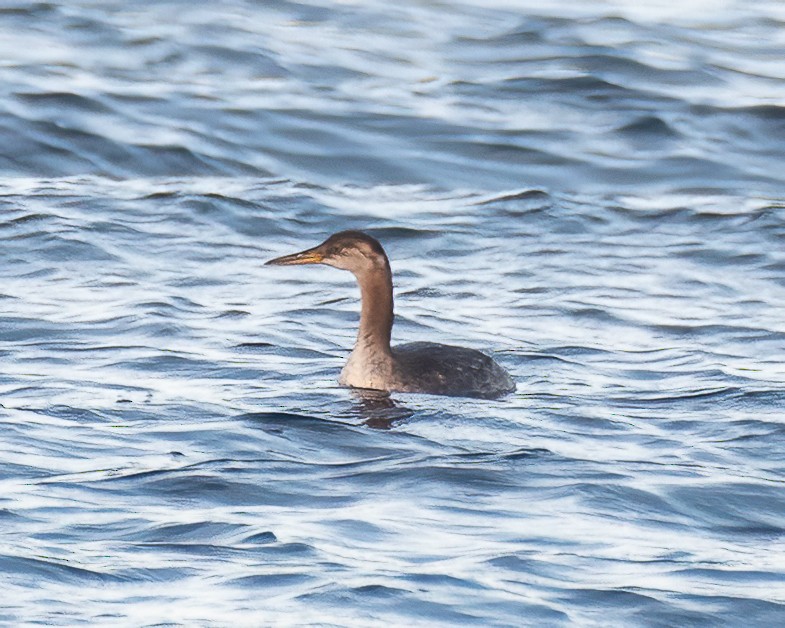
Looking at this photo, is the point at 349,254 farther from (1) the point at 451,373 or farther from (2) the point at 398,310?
(2) the point at 398,310

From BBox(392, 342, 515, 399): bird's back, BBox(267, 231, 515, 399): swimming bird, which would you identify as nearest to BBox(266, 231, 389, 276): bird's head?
BBox(267, 231, 515, 399): swimming bird

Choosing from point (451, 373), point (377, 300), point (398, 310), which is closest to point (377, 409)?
point (451, 373)

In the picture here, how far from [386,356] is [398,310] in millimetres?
2261

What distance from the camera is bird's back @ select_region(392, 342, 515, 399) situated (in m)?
11.0

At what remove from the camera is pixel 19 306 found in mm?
12883

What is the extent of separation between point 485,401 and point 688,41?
13050 millimetres

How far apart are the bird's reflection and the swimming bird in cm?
11

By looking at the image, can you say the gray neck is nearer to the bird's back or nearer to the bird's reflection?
the bird's back

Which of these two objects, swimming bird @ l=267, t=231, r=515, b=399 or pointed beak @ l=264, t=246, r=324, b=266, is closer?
swimming bird @ l=267, t=231, r=515, b=399

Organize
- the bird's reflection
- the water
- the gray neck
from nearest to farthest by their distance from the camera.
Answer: the water
the bird's reflection
the gray neck

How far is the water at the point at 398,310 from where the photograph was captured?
761cm

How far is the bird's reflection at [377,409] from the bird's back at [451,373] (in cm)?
20

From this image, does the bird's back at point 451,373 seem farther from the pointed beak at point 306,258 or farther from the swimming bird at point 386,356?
the pointed beak at point 306,258

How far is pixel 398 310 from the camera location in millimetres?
13594
